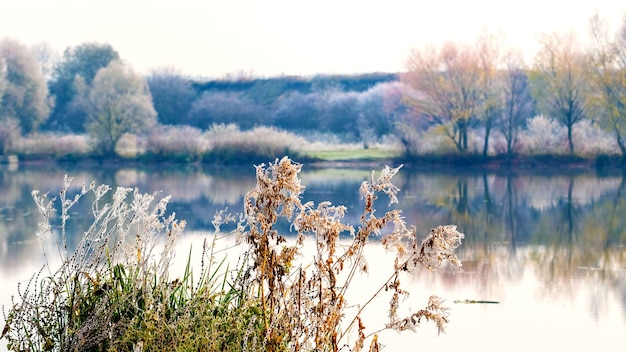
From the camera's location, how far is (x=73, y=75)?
61.5 meters

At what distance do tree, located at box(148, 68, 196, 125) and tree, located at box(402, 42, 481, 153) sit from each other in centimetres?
2452

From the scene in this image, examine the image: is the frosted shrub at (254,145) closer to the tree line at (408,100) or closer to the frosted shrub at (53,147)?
the tree line at (408,100)

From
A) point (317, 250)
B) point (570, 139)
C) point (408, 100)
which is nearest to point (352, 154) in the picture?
point (408, 100)

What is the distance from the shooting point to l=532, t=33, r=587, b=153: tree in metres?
38.1

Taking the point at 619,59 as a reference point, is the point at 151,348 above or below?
below

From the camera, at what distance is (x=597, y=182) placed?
96.0 feet

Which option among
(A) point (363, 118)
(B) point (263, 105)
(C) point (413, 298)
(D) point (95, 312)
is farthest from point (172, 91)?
(D) point (95, 312)

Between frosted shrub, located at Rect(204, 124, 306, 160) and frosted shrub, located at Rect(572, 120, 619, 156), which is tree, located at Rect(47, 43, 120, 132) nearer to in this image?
frosted shrub, located at Rect(204, 124, 306, 160)

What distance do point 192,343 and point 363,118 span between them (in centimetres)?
5097

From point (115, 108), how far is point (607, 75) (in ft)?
70.9

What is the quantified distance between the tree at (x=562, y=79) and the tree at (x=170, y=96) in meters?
27.5

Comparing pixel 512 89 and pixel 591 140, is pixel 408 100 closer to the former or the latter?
pixel 512 89

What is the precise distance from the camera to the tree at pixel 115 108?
43.7 m

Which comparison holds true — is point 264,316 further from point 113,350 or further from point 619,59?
point 619,59
